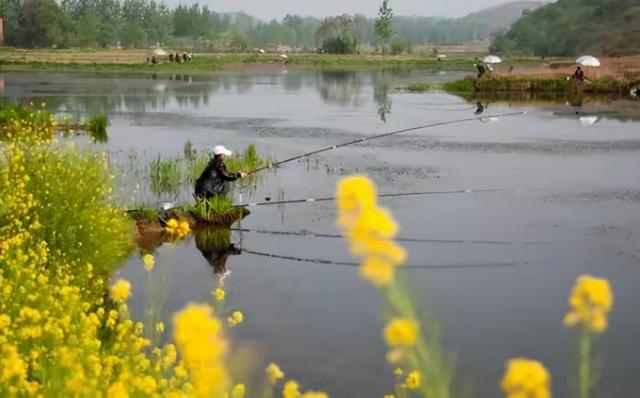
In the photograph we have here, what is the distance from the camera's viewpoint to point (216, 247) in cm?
1332

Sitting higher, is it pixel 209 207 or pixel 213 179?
pixel 213 179

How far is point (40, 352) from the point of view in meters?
5.44

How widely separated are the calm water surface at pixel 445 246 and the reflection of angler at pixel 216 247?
8 cm

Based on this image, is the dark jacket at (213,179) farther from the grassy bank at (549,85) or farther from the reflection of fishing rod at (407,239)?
the grassy bank at (549,85)

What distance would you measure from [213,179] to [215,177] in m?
0.04

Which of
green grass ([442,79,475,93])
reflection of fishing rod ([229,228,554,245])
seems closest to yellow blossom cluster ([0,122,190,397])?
reflection of fishing rod ([229,228,554,245])

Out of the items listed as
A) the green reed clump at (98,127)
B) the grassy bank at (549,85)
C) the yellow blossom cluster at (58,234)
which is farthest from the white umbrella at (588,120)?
the yellow blossom cluster at (58,234)

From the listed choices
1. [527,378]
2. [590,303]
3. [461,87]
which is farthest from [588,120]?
[527,378]

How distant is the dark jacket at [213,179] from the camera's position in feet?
45.6

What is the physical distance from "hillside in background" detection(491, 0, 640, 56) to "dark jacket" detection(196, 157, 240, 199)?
262ft

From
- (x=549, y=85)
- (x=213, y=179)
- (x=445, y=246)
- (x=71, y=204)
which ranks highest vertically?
(x=71, y=204)

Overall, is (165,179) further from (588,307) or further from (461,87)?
(461,87)

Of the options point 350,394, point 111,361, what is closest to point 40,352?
point 111,361

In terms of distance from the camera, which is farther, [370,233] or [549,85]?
[549,85]
